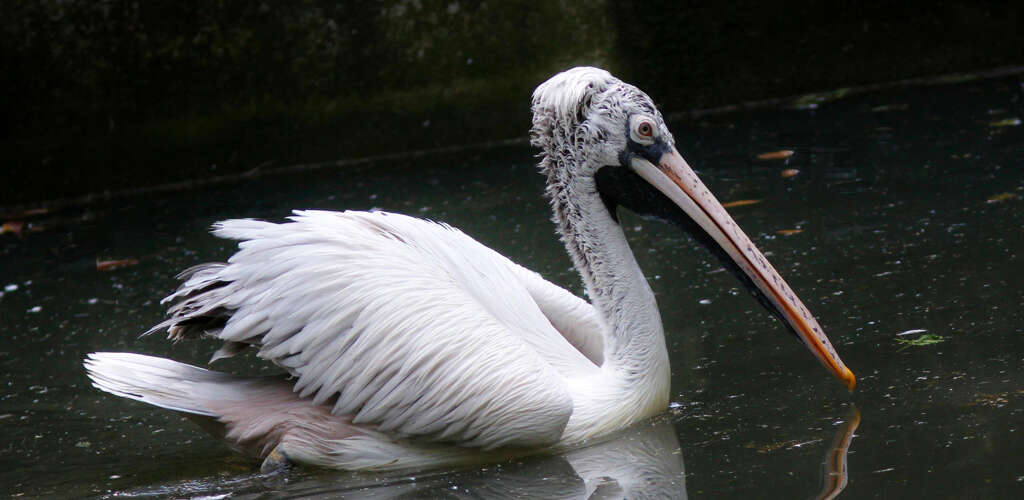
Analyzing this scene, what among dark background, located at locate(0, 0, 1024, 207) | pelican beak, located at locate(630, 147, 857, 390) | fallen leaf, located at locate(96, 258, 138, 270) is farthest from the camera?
dark background, located at locate(0, 0, 1024, 207)

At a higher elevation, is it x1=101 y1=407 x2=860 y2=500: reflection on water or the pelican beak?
the pelican beak

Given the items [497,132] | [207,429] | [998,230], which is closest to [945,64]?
[497,132]

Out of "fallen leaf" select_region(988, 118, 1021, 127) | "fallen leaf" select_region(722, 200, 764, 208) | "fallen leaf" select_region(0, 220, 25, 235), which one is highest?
"fallen leaf" select_region(988, 118, 1021, 127)

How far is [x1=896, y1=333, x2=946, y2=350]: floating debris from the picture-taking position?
11.3ft

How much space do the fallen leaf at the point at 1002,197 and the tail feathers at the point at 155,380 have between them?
2.93m

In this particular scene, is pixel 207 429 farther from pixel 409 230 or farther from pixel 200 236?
pixel 200 236

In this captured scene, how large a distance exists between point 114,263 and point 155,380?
8.51 ft

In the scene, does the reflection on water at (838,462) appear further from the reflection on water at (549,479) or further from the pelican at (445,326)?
the pelican at (445,326)

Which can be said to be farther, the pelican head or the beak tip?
the pelican head

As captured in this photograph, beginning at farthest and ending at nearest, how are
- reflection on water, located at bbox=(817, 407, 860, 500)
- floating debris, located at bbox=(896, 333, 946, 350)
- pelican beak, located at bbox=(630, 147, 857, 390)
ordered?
floating debris, located at bbox=(896, 333, 946, 350) < pelican beak, located at bbox=(630, 147, 857, 390) < reflection on water, located at bbox=(817, 407, 860, 500)

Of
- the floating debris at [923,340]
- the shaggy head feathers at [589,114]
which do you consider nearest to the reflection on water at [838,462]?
the floating debris at [923,340]

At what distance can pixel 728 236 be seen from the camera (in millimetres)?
3248

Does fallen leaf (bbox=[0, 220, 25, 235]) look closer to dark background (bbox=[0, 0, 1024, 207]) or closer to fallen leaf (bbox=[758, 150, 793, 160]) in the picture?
dark background (bbox=[0, 0, 1024, 207])

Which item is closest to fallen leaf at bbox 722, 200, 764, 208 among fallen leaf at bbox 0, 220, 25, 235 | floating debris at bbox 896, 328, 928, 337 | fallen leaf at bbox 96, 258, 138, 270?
floating debris at bbox 896, 328, 928, 337
